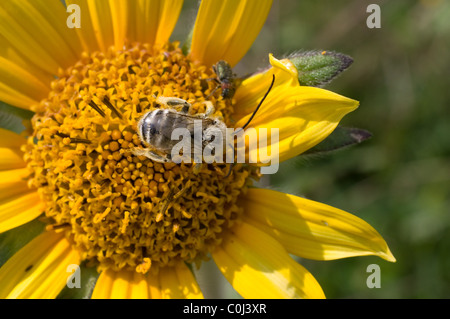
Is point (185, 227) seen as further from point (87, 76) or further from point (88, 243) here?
point (87, 76)

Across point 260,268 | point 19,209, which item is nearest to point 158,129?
point 260,268

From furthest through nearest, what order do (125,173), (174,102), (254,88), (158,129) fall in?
(254,88) < (125,173) < (174,102) < (158,129)

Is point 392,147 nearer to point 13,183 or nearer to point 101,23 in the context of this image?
point 101,23

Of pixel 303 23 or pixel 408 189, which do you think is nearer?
pixel 408 189

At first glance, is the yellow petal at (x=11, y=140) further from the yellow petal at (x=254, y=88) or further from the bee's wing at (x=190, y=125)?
the yellow petal at (x=254, y=88)
